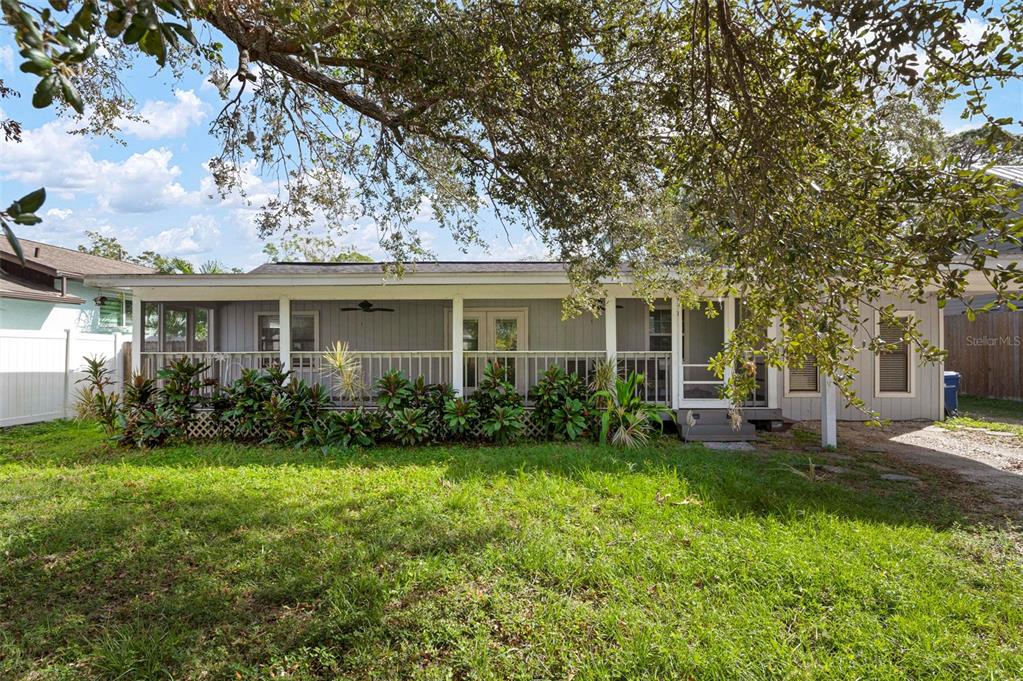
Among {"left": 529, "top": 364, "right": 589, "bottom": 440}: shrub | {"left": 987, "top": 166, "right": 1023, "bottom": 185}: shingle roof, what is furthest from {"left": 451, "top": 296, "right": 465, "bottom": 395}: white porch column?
{"left": 987, "top": 166, "right": 1023, "bottom": 185}: shingle roof

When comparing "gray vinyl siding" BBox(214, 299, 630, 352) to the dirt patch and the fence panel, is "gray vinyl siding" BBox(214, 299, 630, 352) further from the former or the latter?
the fence panel

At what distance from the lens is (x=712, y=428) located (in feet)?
28.2

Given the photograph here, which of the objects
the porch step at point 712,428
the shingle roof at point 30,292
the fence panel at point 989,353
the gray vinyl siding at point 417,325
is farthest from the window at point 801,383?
the shingle roof at point 30,292

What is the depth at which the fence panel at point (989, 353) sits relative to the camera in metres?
12.9

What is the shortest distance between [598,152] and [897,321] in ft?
→ 8.92

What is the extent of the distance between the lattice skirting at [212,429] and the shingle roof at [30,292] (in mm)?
5382

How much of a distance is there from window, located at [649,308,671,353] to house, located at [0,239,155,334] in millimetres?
10267

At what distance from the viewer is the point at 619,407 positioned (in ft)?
26.9

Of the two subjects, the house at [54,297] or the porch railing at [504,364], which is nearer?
the porch railing at [504,364]

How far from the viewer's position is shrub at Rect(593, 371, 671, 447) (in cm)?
794

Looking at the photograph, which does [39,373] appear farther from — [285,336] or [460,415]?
[460,415]

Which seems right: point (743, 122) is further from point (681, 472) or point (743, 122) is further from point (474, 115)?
point (681, 472)

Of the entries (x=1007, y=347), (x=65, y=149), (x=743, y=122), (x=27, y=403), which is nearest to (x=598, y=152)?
(x=743, y=122)

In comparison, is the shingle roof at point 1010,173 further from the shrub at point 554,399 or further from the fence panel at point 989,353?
the shrub at point 554,399
